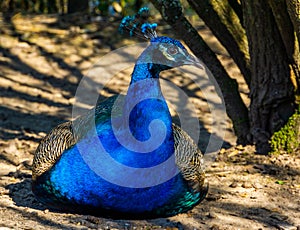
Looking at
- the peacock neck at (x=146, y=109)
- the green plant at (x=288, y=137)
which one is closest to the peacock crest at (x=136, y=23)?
the peacock neck at (x=146, y=109)

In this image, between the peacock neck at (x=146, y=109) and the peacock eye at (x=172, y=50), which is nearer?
the peacock neck at (x=146, y=109)

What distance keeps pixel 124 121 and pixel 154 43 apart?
417 mm

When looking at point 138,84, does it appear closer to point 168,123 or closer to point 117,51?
point 168,123

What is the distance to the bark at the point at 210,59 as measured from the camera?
3707 mm

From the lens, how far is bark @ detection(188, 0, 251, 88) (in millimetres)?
3771

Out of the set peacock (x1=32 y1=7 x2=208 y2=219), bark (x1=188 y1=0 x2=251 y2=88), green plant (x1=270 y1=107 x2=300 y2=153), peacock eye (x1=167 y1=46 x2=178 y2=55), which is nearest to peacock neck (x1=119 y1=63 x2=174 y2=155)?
peacock (x1=32 y1=7 x2=208 y2=219)

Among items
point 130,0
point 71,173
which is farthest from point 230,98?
point 130,0

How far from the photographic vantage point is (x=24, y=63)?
5.76 m

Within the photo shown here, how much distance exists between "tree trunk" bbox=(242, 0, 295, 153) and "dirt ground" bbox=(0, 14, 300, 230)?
17 centimetres

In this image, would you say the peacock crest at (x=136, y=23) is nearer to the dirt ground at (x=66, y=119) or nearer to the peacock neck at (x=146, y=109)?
the peacock neck at (x=146, y=109)

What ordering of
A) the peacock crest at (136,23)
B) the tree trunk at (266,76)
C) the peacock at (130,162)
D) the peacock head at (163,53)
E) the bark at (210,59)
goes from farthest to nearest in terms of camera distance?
the bark at (210,59) < the tree trunk at (266,76) < the peacock crest at (136,23) < the peacock head at (163,53) < the peacock at (130,162)

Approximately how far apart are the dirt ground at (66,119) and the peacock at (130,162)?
10 centimetres

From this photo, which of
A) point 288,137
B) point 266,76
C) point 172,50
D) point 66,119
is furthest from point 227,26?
point 66,119

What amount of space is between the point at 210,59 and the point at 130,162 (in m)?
1.38
